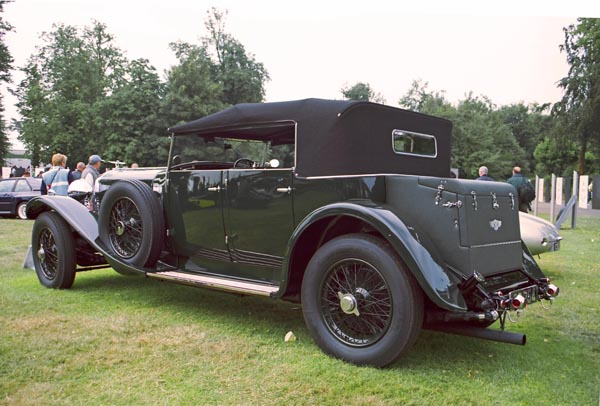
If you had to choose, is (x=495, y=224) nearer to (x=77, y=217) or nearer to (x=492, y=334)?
(x=492, y=334)

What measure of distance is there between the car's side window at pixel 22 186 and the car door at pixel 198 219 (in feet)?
43.1

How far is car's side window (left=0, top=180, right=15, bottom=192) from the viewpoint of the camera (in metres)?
15.5

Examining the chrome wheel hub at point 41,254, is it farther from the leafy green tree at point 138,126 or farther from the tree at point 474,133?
the tree at point 474,133

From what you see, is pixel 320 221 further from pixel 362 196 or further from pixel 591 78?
pixel 591 78

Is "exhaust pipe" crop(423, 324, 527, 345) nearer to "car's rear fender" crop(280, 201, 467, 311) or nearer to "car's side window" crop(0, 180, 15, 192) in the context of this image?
"car's rear fender" crop(280, 201, 467, 311)

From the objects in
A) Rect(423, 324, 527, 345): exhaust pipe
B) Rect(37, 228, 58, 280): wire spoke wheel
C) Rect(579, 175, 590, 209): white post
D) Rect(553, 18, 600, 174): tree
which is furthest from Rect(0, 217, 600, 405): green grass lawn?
Rect(579, 175, 590, 209): white post

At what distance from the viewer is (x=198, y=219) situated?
4441 mm

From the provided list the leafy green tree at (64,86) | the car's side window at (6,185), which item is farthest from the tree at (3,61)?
the car's side window at (6,185)

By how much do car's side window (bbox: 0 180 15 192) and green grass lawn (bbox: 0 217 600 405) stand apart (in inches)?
478

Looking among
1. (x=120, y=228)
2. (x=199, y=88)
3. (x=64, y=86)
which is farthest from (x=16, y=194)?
(x=120, y=228)

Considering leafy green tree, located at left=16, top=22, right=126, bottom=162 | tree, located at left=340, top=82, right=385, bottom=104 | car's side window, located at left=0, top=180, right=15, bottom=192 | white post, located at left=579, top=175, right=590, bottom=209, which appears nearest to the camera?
leafy green tree, located at left=16, top=22, right=126, bottom=162

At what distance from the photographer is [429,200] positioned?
3.24 metres

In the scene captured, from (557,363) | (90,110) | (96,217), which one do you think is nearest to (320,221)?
(557,363)

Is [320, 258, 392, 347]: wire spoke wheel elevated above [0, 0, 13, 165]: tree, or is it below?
below
